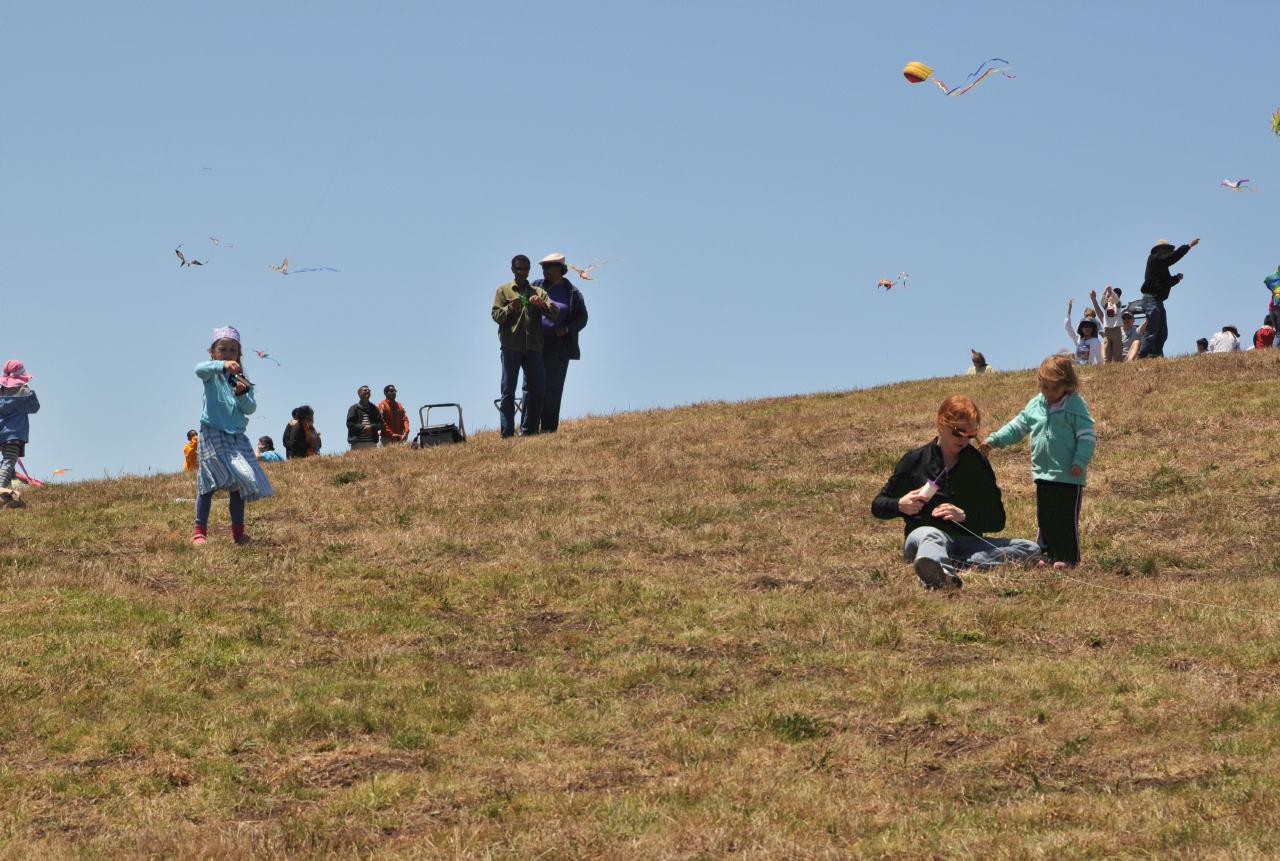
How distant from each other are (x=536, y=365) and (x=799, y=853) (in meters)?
19.1

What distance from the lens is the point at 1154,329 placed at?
29.8 m

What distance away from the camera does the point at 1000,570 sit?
1387 centimetres

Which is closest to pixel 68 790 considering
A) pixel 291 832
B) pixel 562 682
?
pixel 291 832

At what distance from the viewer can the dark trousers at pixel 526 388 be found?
25938mm

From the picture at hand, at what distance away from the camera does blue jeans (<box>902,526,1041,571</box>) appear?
13.9 m

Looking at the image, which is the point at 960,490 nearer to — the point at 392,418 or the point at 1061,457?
the point at 1061,457

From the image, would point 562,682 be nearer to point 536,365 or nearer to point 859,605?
point 859,605

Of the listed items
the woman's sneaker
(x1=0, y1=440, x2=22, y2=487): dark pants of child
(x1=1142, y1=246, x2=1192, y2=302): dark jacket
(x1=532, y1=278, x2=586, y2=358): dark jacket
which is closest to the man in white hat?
Answer: (x1=532, y1=278, x2=586, y2=358): dark jacket

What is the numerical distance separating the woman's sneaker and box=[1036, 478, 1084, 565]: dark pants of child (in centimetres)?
127

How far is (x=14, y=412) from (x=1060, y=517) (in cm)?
1495

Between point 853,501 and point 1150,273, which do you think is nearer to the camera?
point 853,501

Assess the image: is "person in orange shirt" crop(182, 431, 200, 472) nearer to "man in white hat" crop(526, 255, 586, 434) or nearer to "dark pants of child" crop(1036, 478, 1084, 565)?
"man in white hat" crop(526, 255, 586, 434)

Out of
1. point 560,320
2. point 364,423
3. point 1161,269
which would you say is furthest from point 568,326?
point 1161,269

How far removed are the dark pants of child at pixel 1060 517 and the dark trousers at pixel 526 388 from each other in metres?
13.0
